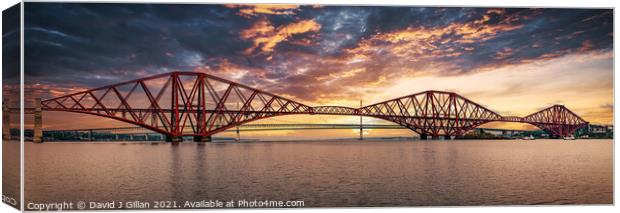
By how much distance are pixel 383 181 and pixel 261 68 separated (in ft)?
19.4

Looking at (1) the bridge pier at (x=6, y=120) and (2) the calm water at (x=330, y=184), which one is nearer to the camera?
(1) the bridge pier at (x=6, y=120)

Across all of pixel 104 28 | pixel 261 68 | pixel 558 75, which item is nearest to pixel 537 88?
pixel 558 75

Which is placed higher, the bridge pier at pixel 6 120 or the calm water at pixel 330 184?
the bridge pier at pixel 6 120

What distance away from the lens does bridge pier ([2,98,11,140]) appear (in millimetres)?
10703

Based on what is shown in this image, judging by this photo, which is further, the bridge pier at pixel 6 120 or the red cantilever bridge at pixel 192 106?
the red cantilever bridge at pixel 192 106

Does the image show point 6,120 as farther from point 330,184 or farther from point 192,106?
point 192,106

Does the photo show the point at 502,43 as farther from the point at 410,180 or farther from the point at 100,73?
the point at 100,73

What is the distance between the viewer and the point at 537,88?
17.7 meters

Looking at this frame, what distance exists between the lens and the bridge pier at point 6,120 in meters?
10.7

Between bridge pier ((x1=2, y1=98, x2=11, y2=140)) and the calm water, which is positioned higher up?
bridge pier ((x1=2, y1=98, x2=11, y2=140))

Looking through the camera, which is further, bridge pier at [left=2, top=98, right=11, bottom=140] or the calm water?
the calm water

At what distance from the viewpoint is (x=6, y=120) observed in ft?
35.2

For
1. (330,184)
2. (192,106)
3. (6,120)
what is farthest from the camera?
(192,106)

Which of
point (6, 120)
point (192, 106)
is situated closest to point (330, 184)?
point (6, 120)
